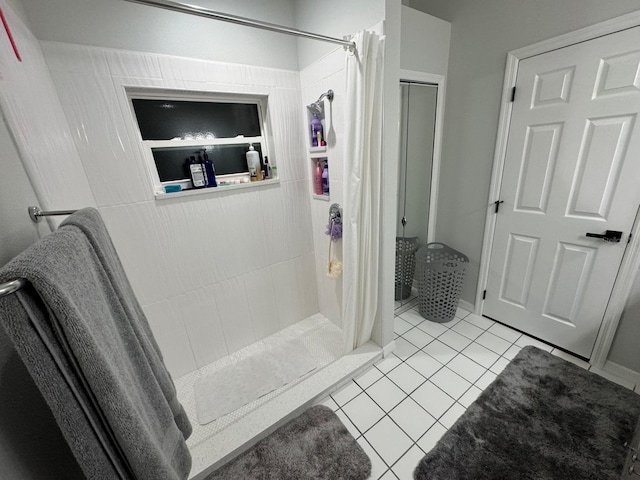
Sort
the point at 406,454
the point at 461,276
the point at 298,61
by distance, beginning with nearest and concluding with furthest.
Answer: the point at 406,454 < the point at 298,61 < the point at 461,276

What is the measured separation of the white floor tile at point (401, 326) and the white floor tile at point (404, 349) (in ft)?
0.39

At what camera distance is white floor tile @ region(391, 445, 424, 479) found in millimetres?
1235

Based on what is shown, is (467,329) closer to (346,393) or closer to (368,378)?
(368,378)

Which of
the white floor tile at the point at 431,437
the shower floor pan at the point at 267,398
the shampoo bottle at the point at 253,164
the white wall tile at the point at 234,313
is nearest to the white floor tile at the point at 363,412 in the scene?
the shower floor pan at the point at 267,398

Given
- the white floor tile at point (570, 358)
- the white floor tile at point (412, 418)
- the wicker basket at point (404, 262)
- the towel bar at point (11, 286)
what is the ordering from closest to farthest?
the towel bar at point (11, 286)
the white floor tile at point (412, 418)
the white floor tile at point (570, 358)
the wicker basket at point (404, 262)

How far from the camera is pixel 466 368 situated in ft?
5.82

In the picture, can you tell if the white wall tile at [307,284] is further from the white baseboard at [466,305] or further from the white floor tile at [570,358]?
the white floor tile at [570,358]

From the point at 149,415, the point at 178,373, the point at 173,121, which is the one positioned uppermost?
the point at 173,121

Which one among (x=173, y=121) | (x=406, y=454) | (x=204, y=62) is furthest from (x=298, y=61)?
(x=406, y=454)

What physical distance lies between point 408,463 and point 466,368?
81 centimetres

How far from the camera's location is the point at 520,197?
6.13ft

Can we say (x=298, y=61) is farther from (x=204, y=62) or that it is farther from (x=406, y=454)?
(x=406, y=454)

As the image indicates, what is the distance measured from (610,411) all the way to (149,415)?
2.30 meters

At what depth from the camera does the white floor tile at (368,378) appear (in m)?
1.71
